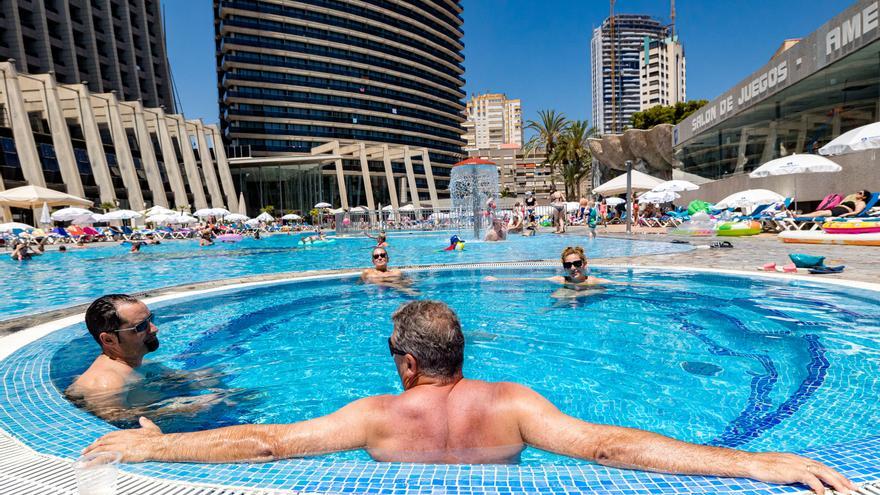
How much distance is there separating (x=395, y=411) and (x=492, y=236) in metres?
16.8

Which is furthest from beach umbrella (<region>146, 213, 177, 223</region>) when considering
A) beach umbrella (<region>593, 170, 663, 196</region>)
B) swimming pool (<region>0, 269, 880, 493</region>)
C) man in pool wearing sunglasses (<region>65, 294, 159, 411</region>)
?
man in pool wearing sunglasses (<region>65, 294, 159, 411</region>)

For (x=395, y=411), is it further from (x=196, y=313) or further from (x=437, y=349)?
(x=196, y=313)

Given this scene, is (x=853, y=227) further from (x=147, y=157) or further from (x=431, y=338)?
(x=147, y=157)

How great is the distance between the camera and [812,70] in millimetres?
17453

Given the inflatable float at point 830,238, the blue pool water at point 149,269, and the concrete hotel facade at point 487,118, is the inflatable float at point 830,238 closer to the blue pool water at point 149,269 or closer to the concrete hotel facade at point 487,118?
the blue pool water at point 149,269

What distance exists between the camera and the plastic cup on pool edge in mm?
1459

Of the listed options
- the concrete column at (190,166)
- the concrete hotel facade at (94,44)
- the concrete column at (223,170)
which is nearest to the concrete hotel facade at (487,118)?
the concrete hotel facade at (94,44)

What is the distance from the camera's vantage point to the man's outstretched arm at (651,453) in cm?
163

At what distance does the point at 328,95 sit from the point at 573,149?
33.7 meters

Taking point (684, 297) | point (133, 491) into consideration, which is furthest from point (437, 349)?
point (684, 297)

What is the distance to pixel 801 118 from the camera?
1962 centimetres

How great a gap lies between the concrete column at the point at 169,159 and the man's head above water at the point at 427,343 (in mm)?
48254

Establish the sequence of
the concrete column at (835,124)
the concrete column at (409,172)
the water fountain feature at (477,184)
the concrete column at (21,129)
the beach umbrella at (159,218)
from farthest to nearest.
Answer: the concrete column at (409,172) < the concrete column at (21,129) < the beach umbrella at (159,218) < the water fountain feature at (477,184) < the concrete column at (835,124)

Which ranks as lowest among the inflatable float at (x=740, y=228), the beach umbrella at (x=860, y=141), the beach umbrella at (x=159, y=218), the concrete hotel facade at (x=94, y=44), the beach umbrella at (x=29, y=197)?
the inflatable float at (x=740, y=228)
